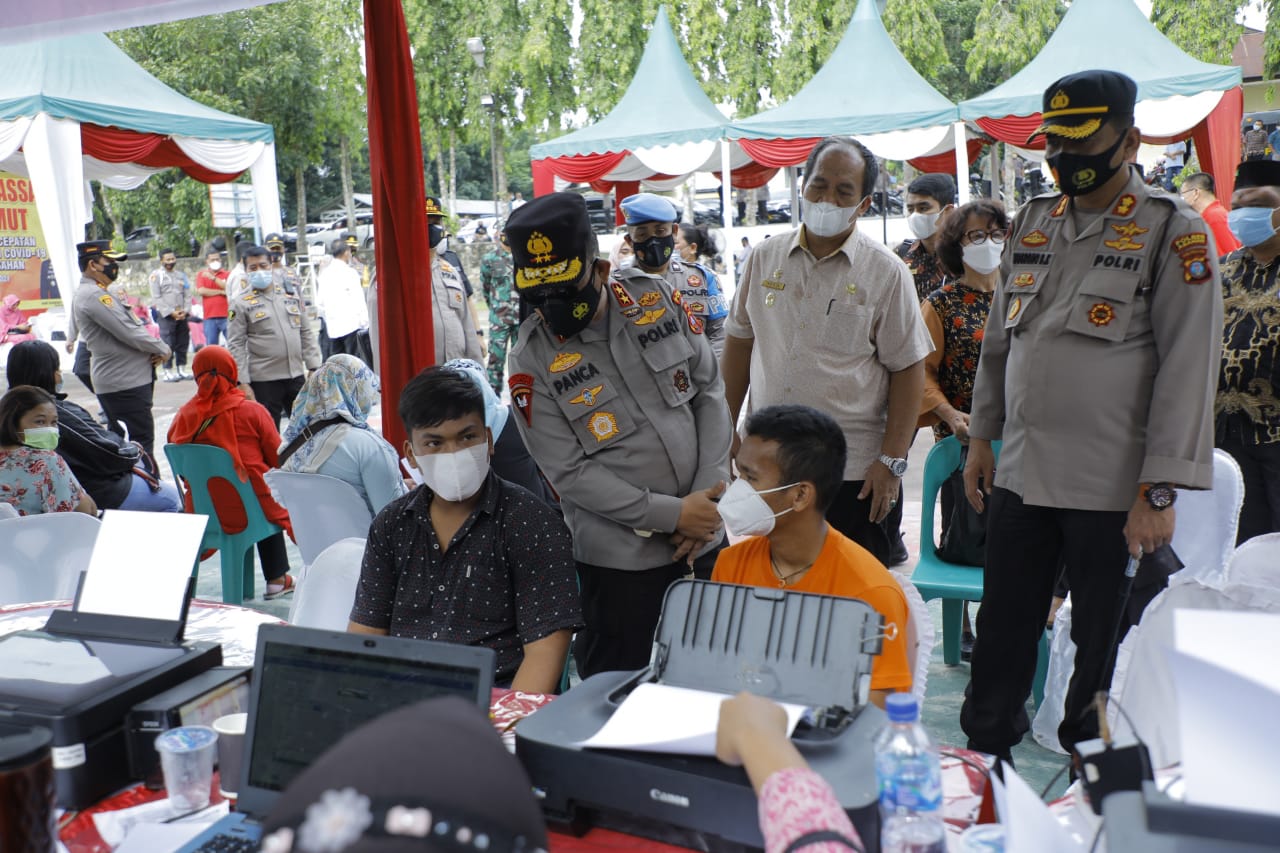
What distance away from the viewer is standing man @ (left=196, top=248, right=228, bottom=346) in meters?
13.1

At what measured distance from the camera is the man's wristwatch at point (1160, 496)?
94.1 inches

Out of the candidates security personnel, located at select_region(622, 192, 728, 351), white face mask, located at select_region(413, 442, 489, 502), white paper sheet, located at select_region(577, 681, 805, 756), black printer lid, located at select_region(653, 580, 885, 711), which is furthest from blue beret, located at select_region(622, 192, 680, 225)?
white paper sheet, located at select_region(577, 681, 805, 756)

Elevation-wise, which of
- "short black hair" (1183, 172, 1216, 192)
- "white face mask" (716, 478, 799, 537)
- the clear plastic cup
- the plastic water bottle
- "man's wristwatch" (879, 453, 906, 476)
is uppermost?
"short black hair" (1183, 172, 1216, 192)

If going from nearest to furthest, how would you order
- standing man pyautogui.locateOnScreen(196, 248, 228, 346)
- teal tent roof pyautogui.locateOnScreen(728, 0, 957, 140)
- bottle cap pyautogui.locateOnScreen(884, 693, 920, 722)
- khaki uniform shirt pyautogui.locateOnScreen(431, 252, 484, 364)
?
bottle cap pyautogui.locateOnScreen(884, 693, 920, 722), khaki uniform shirt pyautogui.locateOnScreen(431, 252, 484, 364), teal tent roof pyautogui.locateOnScreen(728, 0, 957, 140), standing man pyautogui.locateOnScreen(196, 248, 228, 346)

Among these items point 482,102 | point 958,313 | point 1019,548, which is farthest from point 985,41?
point 1019,548

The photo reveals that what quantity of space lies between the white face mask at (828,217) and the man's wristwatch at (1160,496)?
3.58 feet

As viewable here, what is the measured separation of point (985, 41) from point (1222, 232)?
1400 centimetres

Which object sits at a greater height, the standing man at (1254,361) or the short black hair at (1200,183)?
the short black hair at (1200,183)

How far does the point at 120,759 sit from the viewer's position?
5.70 feet

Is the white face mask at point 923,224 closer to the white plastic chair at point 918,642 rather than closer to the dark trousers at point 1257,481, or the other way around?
the dark trousers at point 1257,481

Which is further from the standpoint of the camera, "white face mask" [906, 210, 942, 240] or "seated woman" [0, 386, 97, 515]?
"white face mask" [906, 210, 942, 240]

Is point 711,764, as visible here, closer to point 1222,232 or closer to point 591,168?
point 1222,232

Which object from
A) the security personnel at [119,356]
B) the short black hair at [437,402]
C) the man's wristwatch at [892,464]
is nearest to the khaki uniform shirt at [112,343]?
the security personnel at [119,356]

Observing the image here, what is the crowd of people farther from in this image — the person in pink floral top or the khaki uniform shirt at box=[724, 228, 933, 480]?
the person in pink floral top
